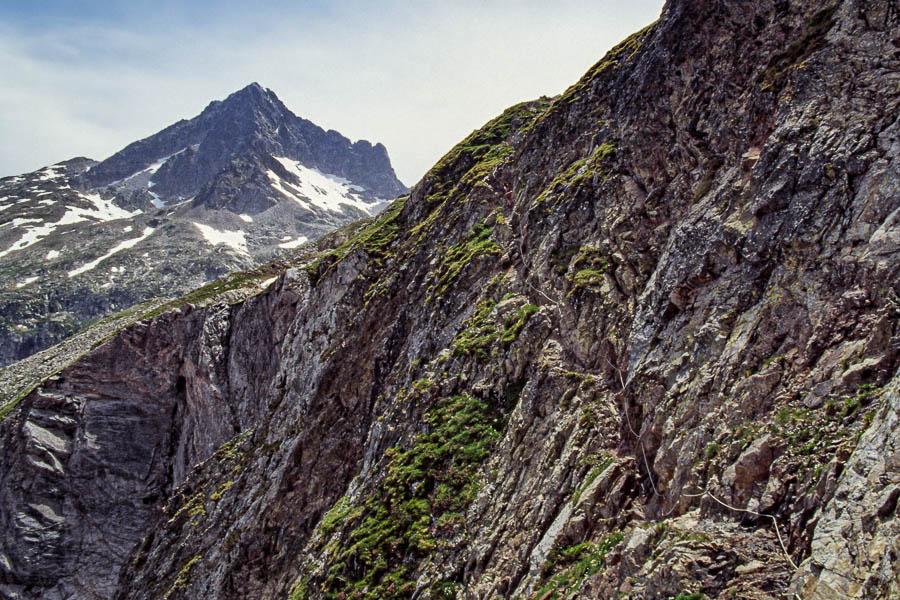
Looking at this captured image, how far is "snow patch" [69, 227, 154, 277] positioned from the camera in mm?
156000

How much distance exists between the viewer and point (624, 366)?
1455 cm

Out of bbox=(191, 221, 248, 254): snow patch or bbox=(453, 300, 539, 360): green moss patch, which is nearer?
bbox=(453, 300, 539, 360): green moss patch

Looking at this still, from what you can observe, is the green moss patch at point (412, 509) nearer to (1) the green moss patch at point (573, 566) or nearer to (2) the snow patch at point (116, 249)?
(1) the green moss patch at point (573, 566)

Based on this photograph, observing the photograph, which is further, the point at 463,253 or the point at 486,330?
the point at 463,253

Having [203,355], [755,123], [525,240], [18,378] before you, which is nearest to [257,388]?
[203,355]

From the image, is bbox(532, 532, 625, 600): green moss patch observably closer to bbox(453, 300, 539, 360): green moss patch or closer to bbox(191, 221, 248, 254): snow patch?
bbox(453, 300, 539, 360): green moss patch

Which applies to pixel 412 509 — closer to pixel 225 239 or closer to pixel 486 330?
pixel 486 330

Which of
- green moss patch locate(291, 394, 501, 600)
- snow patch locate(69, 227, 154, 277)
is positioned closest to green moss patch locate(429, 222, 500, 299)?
green moss patch locate(291, 394, 501, 600)

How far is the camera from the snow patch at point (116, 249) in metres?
156

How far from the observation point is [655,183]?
60.2ft

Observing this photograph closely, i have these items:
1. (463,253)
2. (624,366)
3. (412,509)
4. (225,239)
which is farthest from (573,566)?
(225,239)

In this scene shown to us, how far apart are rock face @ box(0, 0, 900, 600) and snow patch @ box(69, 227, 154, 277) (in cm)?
16093

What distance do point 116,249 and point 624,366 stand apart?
8075 inches

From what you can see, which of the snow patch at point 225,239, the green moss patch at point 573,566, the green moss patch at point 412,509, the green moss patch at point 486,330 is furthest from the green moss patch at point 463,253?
the snow patch at point 225,239
